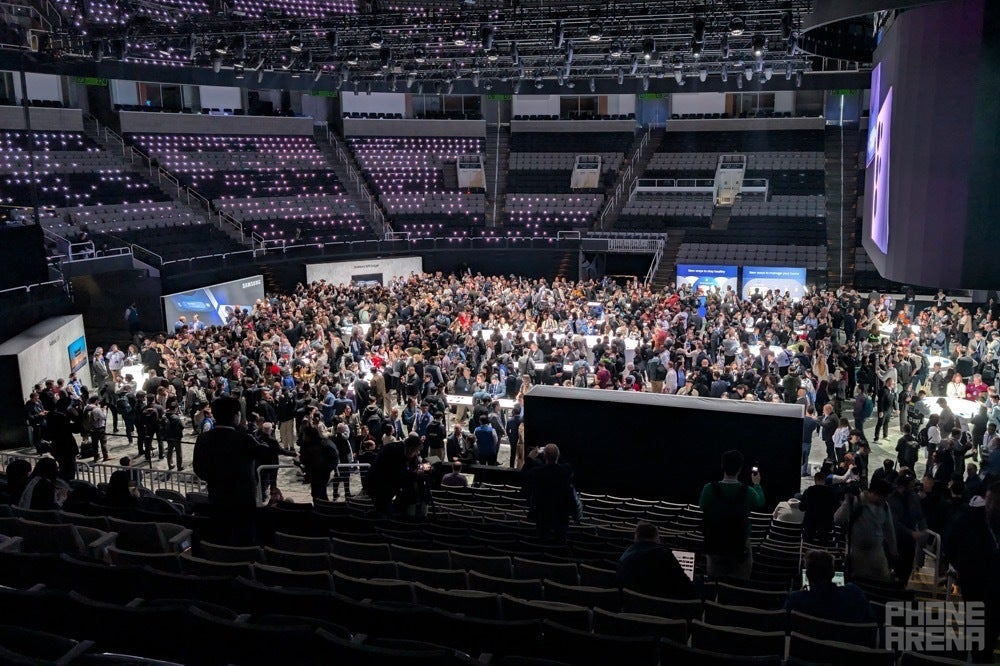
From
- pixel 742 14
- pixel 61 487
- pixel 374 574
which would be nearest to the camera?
pixel 374 574

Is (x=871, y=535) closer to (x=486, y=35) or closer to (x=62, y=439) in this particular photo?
(x=62, y=439)

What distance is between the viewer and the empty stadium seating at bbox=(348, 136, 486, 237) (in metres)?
33.8

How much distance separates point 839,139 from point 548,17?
19.9 meters

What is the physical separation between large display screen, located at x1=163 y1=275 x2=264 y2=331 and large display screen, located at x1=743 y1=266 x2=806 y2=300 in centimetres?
1556

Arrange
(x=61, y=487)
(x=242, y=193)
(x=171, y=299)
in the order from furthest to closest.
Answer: (x=242, y=193) → (x=171, y=299) → (x=61, y=487)

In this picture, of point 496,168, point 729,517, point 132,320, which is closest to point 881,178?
point 729,517

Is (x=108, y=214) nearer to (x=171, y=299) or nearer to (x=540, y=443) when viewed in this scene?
(x=171, y=299)

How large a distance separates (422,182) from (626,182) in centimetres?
864

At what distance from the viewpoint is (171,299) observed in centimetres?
2266

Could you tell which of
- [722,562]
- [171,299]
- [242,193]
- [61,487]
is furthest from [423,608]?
[242,193]

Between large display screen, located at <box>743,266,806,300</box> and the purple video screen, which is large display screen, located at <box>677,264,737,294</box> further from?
the purple video screen

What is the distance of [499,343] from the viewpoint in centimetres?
1764

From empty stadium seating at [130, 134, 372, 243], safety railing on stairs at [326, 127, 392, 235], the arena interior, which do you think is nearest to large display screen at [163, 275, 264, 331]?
the arena interior

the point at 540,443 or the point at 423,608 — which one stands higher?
the point at 423,608
